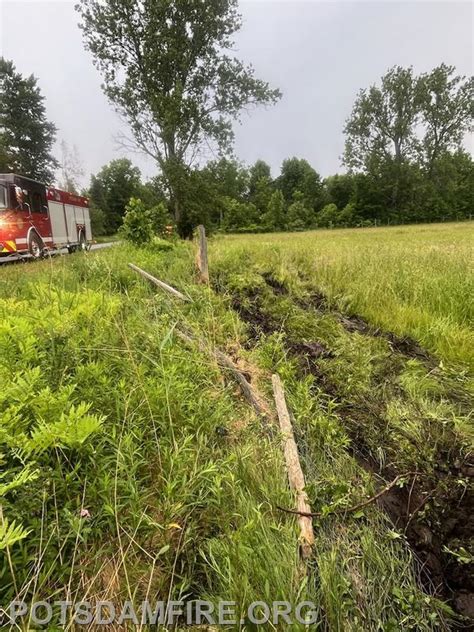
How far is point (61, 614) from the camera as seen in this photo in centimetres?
112

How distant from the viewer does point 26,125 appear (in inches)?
1438

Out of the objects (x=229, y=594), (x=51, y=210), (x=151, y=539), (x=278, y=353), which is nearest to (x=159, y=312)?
(x=278, y=353)

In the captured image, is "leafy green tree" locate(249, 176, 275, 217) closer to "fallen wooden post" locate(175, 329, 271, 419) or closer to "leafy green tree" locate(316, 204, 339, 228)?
"leafy green tree" locate(316, 204, 339, 228)

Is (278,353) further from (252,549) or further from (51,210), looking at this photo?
(51,210)

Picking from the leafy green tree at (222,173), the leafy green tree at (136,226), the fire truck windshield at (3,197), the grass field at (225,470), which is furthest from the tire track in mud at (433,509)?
the leafy green tree at (222,173)

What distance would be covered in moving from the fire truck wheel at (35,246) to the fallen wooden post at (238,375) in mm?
9566

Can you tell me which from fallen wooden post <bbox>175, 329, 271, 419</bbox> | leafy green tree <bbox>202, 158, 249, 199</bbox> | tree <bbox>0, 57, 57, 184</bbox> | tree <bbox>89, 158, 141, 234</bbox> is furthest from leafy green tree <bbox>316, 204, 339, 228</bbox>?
fallen wooden post <bbox>175, 329, 271, 419</bbox>

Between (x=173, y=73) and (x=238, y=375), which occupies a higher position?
(x=173, y=73)

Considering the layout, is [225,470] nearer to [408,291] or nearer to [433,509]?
[433,509]

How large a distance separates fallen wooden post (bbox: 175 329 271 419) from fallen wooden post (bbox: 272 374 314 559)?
0.14 metres

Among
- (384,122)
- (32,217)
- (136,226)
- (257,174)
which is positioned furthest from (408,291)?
(257,174)

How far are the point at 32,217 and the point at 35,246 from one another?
1127 mm

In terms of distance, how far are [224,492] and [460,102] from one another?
171 feet

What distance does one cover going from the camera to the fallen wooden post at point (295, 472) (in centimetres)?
145
